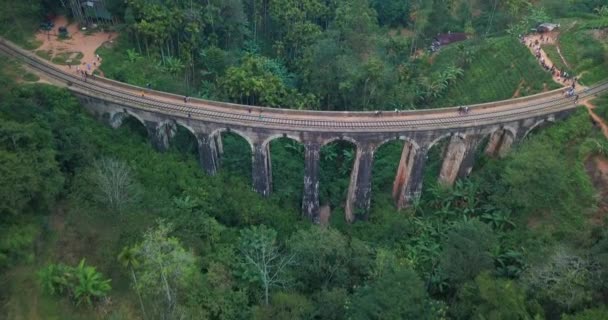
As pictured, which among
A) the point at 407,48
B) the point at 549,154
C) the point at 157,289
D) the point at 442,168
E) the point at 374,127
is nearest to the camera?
the point at 157,289

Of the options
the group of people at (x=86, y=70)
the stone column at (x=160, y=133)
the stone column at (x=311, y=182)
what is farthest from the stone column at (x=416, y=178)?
the group of people at (x=86, y=70)

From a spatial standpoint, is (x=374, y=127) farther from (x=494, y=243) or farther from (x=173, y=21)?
(x=173, y=21)

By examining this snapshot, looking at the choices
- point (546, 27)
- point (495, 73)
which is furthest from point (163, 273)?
point (546, 27)

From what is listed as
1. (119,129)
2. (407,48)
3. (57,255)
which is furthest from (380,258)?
(407,48)

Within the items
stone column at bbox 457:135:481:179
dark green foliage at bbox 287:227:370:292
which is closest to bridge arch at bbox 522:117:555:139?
stone column at bbox 457:135:481:179

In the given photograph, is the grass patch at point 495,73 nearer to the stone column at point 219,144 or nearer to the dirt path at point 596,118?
the dirt path at point 596,118

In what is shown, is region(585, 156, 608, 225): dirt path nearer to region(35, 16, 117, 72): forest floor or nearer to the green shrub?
the green shrub
